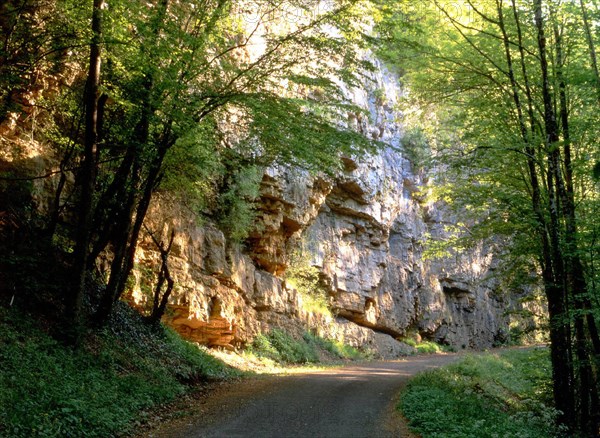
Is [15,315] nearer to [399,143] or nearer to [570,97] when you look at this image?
[570,97]

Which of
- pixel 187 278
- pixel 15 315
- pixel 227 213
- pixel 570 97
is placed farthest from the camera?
pixel 227 213

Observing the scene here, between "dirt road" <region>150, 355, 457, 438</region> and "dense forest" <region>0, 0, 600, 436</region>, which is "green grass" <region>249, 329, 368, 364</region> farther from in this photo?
"dense forest" <region>0, 0, 600, 436</region>

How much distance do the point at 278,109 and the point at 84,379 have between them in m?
6.38

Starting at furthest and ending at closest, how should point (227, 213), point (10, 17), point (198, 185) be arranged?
point (227, 213) < point (198, 185) < point (10, 17)

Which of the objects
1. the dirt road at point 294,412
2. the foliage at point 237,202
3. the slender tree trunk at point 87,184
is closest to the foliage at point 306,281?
the foliage at point 237,202

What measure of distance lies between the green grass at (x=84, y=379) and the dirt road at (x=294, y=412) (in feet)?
2.82

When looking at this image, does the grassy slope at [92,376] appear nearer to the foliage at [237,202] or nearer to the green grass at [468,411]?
the green grass at [468,411]

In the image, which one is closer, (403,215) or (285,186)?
(285,186)

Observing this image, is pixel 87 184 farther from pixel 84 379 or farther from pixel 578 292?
pixel 578 292

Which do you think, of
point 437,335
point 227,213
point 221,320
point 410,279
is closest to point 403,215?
point 410,279

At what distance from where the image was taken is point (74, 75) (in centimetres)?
1118

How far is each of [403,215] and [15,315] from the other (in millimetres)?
29871

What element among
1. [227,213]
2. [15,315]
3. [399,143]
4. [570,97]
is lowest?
[15,315]

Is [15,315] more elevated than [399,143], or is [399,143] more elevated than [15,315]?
[399,143]
